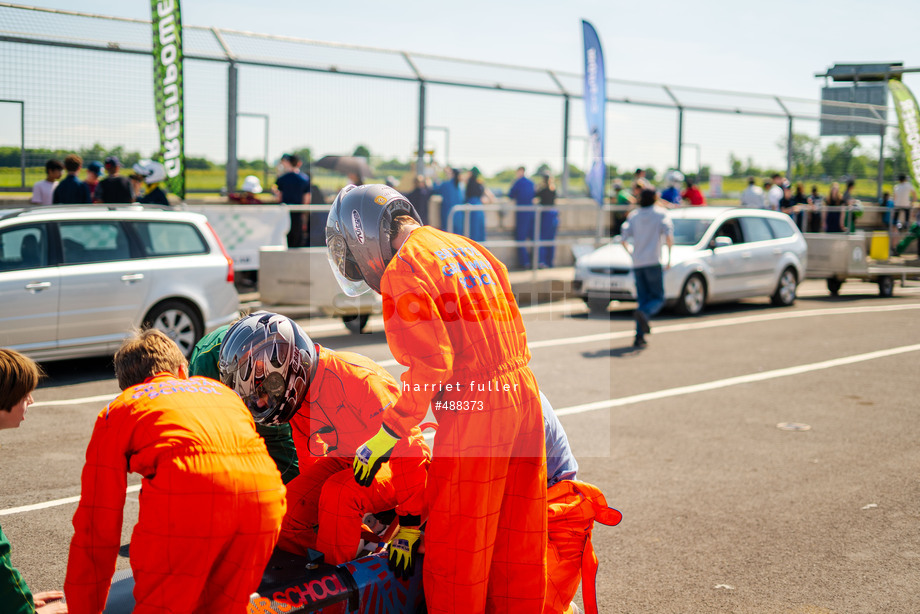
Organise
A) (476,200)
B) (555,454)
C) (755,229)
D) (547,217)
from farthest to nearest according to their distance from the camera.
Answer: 1. (547,217)
2. (476,200)
3. (755,229)
4. (555,454)

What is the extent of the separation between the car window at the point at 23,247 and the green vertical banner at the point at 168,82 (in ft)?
14.8

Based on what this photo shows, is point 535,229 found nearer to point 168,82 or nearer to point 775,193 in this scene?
point 168,82

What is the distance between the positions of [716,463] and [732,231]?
9.19 metres

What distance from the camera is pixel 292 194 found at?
13.5m

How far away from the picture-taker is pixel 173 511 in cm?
237

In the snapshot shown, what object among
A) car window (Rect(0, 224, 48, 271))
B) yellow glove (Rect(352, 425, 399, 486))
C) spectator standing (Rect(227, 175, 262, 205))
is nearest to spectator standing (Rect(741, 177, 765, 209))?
spectator standing (Rect(227, 175, 262, 205))

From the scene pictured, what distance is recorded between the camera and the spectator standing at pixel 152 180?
11.6 metres

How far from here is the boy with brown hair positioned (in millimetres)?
2375

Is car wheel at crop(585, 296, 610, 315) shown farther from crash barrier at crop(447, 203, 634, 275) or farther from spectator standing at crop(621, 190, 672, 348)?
spectator standing at crop(621, 190, 672, 348)

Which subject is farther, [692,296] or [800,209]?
[800,209]

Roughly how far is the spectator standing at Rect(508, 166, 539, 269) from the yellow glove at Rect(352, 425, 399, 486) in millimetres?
14383

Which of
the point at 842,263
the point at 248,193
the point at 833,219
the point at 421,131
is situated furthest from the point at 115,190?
the point at 833,219

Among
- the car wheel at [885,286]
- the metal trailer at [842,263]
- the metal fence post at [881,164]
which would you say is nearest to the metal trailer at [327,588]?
the metal trailer at [842,263]

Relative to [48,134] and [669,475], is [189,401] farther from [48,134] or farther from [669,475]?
[48,134]
